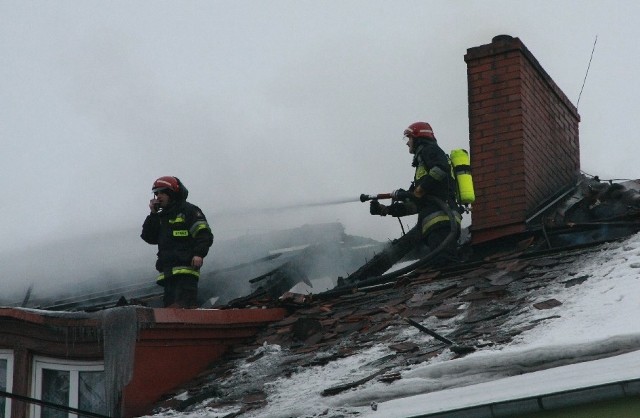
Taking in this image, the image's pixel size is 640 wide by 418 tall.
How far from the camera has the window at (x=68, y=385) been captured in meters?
10.1

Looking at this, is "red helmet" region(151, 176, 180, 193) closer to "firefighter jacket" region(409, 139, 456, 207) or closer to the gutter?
"firefighter jacket" region(409, 139, 456, 207)

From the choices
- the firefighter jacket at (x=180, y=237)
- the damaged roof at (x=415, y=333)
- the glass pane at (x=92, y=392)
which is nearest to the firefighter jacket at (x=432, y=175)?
the damaged roof at (x=415, y=333)

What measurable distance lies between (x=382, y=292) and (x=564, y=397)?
13.4 ft

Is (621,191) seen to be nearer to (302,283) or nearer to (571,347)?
(302,283)

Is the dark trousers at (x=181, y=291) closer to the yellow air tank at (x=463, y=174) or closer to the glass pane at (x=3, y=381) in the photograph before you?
the glass pane at (x=3, y=381)

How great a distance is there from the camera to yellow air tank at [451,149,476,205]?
12156 mm

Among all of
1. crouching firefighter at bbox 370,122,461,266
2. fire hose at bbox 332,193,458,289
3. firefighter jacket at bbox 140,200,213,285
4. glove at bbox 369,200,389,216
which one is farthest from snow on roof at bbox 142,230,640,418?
glove at bbox 369,200,389,216

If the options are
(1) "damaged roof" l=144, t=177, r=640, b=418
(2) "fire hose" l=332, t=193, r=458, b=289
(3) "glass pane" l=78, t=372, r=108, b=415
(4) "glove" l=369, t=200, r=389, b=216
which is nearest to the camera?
(1) "damaged roof" l=144, t=177, r=640, b=418

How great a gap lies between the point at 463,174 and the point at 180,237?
8.80 feet

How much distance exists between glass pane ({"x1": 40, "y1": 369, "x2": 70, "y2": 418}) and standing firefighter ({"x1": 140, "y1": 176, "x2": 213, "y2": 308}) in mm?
1816

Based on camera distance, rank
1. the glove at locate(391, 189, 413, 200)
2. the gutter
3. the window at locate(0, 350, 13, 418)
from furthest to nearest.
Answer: the glove at locate(391, 189, 413, 200) → the window at locate(0, 350, 13, 418) → the gutter

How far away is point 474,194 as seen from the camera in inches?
489

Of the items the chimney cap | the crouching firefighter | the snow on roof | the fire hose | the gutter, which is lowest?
the gutter

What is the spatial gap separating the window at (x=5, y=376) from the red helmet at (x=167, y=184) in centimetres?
268
